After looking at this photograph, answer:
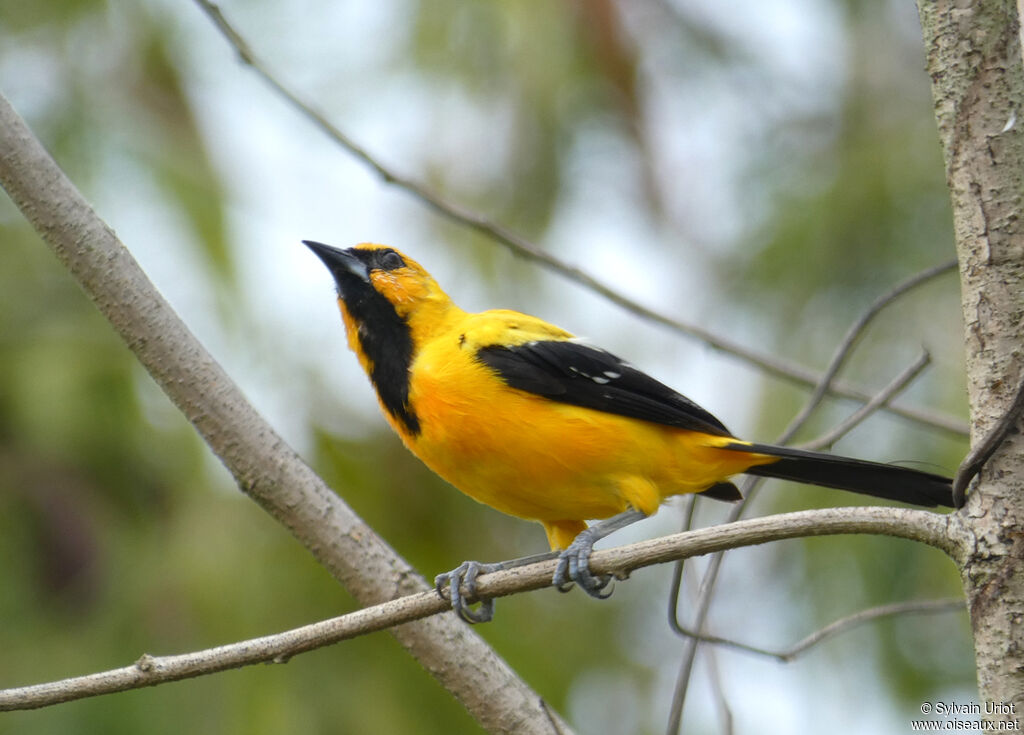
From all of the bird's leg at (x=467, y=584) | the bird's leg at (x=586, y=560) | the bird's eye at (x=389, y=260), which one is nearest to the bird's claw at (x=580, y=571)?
the bird's leg at (x=586, y=560)

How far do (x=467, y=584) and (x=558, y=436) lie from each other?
0.73 metres

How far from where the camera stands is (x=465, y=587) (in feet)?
10.1

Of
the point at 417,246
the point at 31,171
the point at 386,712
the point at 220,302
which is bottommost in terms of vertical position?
the point at 386,712

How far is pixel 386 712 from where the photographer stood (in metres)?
5.44

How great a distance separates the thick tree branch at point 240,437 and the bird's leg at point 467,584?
0.09 m

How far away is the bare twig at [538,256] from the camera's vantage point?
12.3 feet

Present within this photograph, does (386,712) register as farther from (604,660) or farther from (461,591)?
(461,591)

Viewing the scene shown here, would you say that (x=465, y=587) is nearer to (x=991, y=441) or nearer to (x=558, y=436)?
(x=558, y=436)

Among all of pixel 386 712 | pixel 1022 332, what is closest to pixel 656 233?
pixel 386 712

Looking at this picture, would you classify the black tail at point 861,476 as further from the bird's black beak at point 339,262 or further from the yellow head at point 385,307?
the bird's black beak at point 339,262

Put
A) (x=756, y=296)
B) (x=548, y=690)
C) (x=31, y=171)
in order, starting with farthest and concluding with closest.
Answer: (x=756, y=296) → (x=548, y=690) → (x=31, y=171)

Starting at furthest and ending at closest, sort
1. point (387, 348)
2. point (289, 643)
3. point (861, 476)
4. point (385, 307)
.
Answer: point (385, 307), point (387, 348), point (861, 476), point (289, 643)

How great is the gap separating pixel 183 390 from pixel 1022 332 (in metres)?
2.29

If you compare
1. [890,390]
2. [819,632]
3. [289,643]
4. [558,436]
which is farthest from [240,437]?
[890,390]
